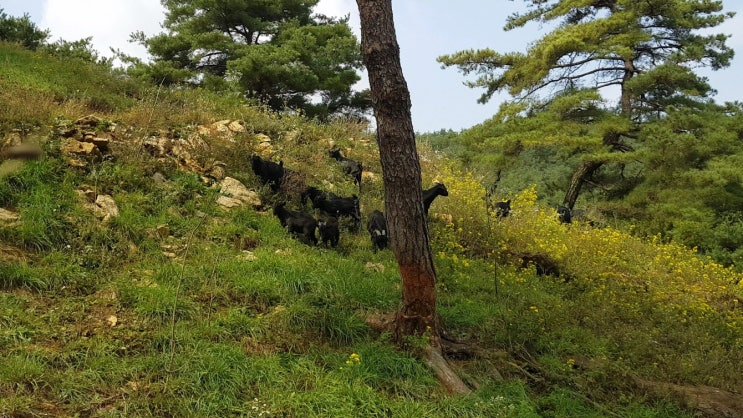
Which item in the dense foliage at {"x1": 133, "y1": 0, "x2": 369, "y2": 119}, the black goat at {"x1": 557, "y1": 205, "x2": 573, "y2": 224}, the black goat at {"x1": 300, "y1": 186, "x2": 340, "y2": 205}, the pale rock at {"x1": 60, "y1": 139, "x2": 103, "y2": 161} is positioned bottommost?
the black goat at {"x1": 557, "y1": 205, "x2": 573, "y2": 224}

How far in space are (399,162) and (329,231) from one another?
295 cm

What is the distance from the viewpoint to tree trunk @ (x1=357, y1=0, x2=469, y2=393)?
502 centimetres

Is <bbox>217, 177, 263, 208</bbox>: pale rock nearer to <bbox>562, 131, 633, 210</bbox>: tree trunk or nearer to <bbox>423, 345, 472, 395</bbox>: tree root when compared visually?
<bbox>423, 345, 472, 395</bbox>: tree root

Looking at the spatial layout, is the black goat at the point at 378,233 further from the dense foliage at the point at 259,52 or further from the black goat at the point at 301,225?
the dense foliage at the point at 259,52

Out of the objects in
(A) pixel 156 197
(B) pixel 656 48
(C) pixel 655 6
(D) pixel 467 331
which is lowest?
(D) pixel 467 331

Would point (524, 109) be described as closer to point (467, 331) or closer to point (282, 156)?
point (282, 156)

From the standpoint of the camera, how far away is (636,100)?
1716 cm

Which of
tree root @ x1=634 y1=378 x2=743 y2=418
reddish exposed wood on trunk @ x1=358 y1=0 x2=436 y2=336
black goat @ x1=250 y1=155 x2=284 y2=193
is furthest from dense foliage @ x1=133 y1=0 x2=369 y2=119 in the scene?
tree root @ x1=634 y1=378 x2=743 y2=418

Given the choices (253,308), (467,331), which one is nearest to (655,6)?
(467,331)

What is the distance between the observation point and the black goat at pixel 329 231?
7715mm

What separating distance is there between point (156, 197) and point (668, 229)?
1422cm

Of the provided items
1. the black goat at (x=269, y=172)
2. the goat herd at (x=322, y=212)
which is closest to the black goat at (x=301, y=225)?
the goat herd at (x=322, y=212)

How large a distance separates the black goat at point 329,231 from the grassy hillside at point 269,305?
369mm

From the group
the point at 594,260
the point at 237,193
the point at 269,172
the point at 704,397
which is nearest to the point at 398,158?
the point at 704,397
